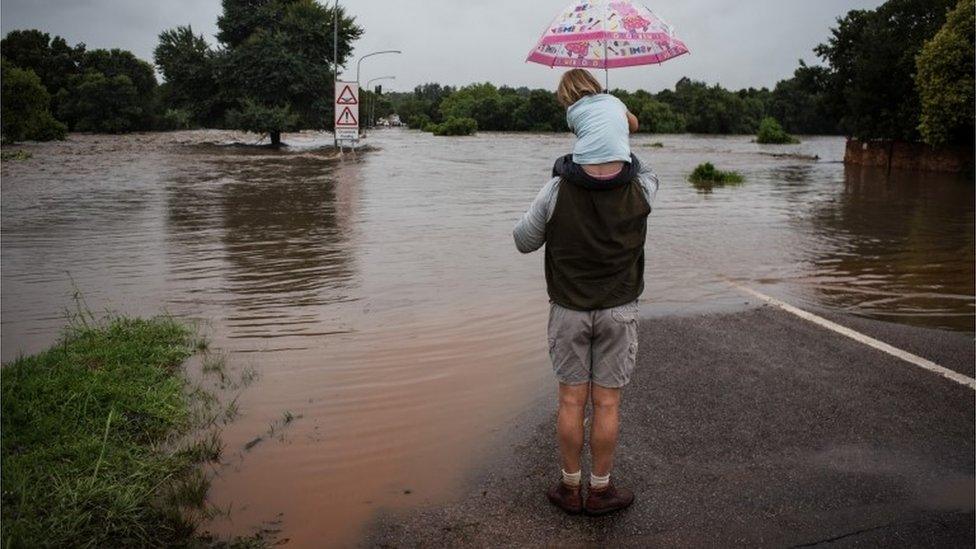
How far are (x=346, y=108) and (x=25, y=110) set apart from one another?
19159 millimetres

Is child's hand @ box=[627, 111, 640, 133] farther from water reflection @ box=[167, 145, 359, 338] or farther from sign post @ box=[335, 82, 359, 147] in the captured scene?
sign post @ box=[335, 82, 359, 147]

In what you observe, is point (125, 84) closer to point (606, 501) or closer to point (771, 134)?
point (771, 134)

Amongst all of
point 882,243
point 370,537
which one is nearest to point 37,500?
point 370,537

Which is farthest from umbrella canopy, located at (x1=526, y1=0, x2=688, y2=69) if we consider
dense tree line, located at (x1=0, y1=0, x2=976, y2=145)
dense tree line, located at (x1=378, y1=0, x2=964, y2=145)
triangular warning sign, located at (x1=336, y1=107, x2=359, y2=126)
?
triangular warning sign, located at (x1=336, y1=107, x2=359, y2=126)

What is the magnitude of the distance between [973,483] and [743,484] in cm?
117

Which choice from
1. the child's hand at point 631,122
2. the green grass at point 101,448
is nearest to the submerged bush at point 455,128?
the green grass at point 101,448

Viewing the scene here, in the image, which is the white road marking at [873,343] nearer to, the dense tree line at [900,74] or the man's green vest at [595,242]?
the man's green vest at [595,242]

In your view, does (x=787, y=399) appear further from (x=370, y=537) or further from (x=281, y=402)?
(x=281, y=402)

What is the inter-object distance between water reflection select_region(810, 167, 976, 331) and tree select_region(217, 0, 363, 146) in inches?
1153

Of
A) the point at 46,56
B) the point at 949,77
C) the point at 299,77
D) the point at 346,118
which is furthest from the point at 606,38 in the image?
the point at 46,56

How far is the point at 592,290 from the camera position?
3.51 m

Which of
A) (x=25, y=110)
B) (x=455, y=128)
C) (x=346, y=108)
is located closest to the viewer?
(x=346, y=108)

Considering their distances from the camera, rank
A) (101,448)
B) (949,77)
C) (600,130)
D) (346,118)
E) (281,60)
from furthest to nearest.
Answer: (281,60)
(346,118)
(949,77)
(101,448)
(600,130)

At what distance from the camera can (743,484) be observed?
3.81m
